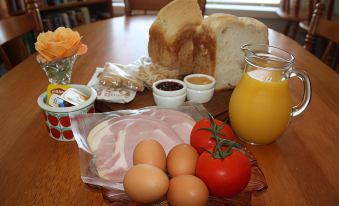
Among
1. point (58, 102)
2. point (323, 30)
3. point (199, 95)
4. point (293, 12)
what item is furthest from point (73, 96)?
point (293, 12)

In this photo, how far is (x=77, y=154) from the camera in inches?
26.7

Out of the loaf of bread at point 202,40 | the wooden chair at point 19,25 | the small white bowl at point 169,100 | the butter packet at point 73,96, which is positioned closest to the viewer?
the butter packet at point 73,96

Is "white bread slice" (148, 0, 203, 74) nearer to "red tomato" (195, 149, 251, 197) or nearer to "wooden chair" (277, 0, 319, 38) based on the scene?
"red tomato" (195, 149, 251, 197)

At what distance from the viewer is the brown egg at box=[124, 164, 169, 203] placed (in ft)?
1.56

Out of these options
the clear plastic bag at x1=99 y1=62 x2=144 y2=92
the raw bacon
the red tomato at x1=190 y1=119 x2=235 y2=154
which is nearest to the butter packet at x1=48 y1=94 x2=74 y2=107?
the raw bacon

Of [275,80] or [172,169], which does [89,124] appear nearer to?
[172,169]

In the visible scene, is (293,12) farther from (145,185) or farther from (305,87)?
(145,185)

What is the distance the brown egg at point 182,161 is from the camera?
0.53m

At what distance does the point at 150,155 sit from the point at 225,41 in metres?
0.56

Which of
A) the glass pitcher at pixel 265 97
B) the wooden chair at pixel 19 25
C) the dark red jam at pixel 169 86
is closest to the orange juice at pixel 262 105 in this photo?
the glass pitcher at pixel 265 97

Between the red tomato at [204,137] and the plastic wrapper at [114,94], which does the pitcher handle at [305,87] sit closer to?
the red tomato at [204,137]

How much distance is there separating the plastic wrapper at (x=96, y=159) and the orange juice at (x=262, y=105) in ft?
0.34

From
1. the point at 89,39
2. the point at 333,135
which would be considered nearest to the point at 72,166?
the point at 333,135

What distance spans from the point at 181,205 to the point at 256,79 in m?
0.36
